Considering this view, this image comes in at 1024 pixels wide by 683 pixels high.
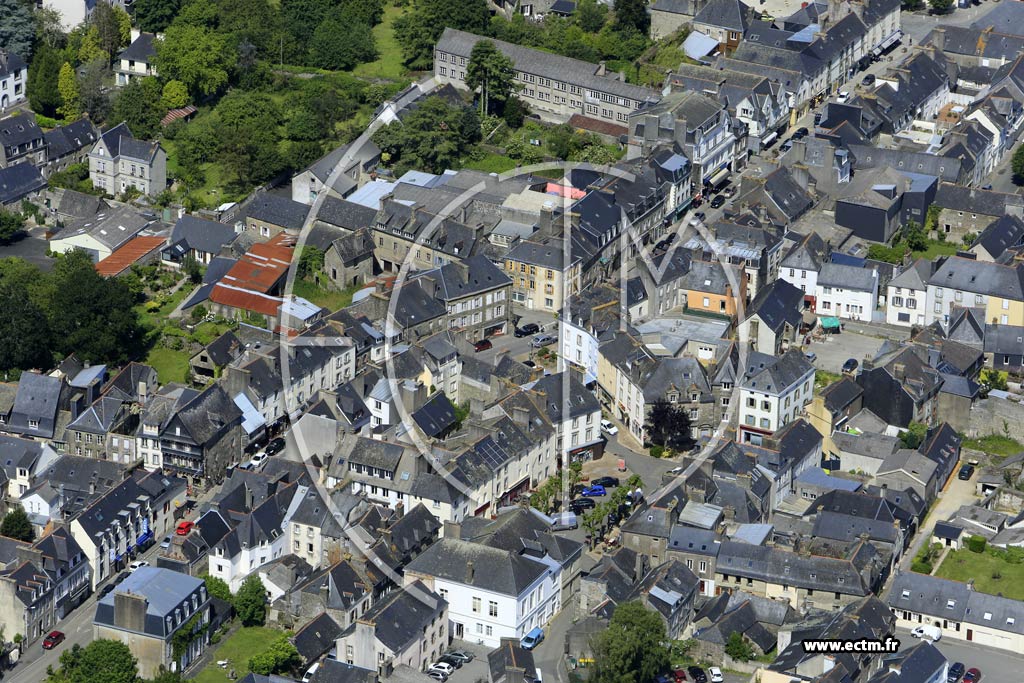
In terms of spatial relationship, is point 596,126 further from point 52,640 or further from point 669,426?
point 52,640

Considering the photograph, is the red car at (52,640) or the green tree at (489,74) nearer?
the red car at (52,640)

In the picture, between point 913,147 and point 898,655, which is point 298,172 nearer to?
point 913,147

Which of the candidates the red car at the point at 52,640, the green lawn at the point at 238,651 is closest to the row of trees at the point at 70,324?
the red car at the point at 52,640

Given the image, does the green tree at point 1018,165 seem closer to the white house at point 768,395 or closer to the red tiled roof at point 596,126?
the red tiled roof at point 596,126

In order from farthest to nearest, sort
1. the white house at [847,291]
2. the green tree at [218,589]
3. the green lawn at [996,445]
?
the white house at [847,291]
the green lawn at [996,445]
the green tree at [218,589]

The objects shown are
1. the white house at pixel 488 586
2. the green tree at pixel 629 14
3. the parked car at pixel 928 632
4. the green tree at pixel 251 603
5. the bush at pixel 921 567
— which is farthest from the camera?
the green tree at pixel 629 14

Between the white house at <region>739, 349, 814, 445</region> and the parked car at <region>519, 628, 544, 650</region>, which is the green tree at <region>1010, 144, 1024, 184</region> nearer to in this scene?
the white house at <region>739, 349, 814, 445</region>
